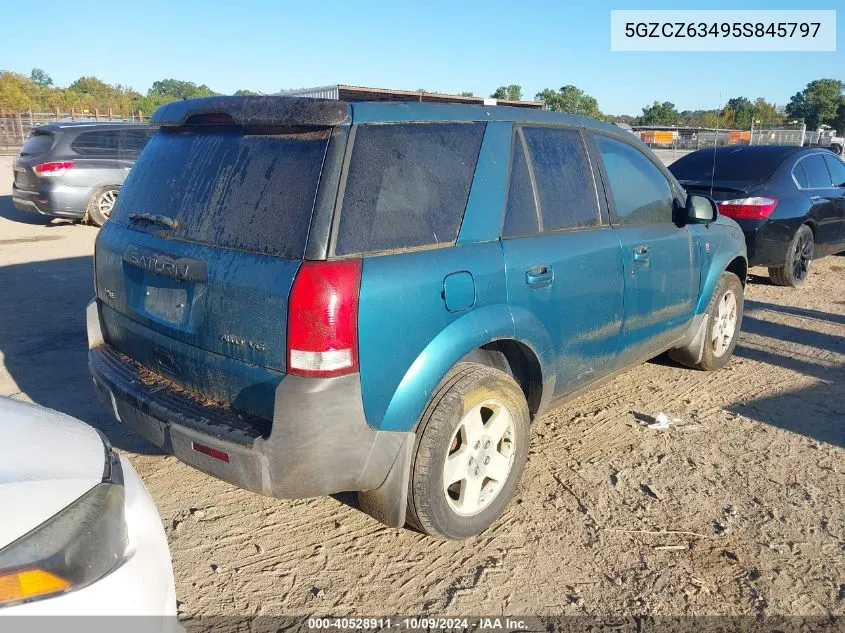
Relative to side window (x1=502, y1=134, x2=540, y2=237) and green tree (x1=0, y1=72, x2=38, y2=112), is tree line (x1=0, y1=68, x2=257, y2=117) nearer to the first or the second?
green tree (x1=0, y1=72, x2=38, y2=112)

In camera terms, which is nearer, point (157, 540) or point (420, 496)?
point (157, 540)

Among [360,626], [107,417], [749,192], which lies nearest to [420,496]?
[360,626]

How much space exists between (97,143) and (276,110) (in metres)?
10.6

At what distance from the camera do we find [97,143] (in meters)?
11.7

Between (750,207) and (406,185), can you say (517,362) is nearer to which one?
(406,185)

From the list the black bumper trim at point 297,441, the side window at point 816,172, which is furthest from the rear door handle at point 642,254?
the side window at point 816,172

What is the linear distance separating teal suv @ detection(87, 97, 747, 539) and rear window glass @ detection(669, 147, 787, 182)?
16.5 ft

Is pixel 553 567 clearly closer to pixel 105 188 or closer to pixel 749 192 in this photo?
pixel 749 192

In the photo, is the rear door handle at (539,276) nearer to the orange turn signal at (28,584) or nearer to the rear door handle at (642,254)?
the rear door handle at (642,254)

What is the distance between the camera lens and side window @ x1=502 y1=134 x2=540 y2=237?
316 cm

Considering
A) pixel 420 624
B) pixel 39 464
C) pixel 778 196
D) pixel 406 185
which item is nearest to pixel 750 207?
→ pixel 778 196

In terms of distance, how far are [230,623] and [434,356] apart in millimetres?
1257

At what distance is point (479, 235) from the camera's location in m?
2.97

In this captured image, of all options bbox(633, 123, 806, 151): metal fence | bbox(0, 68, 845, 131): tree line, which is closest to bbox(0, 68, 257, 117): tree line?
bbox(0, 68, 845, 131): tree line
